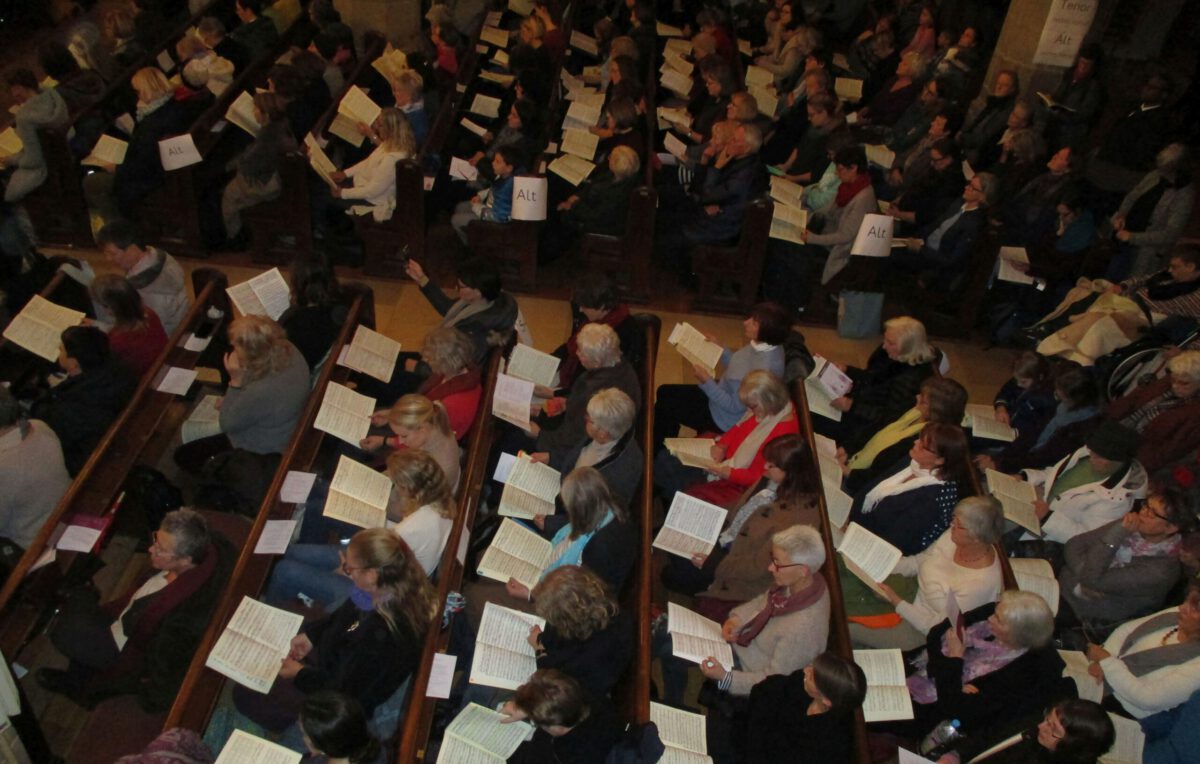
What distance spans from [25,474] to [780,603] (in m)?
3.51

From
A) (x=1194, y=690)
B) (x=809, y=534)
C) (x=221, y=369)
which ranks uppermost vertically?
(x=809, y=534)

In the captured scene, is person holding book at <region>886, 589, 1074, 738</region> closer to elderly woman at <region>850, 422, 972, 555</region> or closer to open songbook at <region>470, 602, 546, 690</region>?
elderly woman at <region>850, 422, 972, 555</region>

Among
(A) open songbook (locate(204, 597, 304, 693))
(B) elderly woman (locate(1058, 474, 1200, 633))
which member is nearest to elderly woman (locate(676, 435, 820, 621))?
(B) elderly woman (locate(1058, 474, 1200, 633))

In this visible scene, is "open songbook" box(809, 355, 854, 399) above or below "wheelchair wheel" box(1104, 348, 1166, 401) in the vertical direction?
below

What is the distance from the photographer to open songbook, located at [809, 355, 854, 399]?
5656 mm

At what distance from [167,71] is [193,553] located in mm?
6301

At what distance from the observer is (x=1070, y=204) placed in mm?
7059

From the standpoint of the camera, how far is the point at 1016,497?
16.2 feet

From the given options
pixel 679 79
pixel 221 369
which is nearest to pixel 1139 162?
pixel 679 79

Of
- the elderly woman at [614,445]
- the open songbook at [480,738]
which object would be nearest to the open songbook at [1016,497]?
the elderly woman at [614,445]

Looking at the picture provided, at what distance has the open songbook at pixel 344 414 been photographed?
191 inches

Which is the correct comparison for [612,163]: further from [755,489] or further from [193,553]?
[193,553]

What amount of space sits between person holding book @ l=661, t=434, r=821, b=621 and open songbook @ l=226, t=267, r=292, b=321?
9.61 ft

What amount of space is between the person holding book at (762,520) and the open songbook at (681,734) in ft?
2.54
